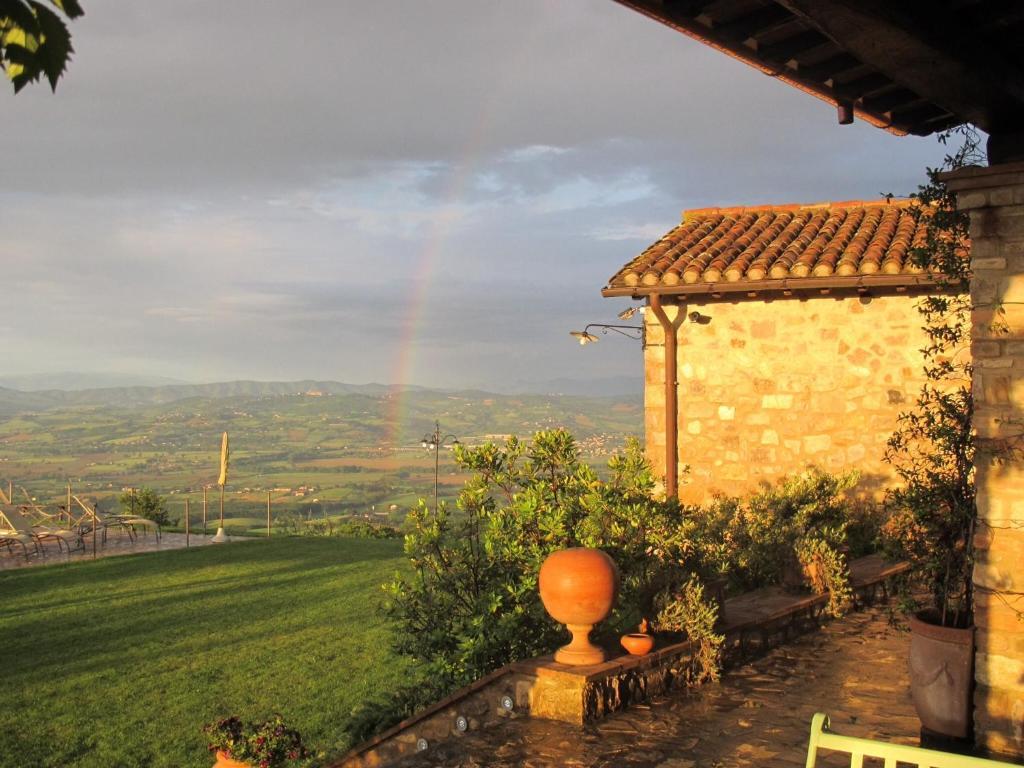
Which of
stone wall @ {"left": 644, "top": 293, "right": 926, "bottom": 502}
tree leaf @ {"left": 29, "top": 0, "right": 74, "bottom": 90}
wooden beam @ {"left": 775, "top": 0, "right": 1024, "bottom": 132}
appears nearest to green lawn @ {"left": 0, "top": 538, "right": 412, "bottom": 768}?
stone wall @ {"left": 644, "top": 293, "right": 926, "bottom": 502}

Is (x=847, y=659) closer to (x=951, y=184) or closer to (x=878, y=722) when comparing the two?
(x=878, y=722)

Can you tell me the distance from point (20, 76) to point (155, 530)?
2082 cm

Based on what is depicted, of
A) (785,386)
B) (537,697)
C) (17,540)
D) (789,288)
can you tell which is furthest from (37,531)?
(537,697)

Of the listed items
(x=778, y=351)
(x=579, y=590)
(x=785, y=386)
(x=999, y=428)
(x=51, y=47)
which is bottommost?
(x=579, y=590)

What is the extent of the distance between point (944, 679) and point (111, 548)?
17.4 meters

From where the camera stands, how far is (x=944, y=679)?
14.5ft

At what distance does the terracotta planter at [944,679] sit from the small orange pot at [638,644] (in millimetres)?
1453

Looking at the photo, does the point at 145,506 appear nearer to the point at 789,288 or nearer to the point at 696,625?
the point at 789,288

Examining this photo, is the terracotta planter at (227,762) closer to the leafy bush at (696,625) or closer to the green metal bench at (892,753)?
the leafy bush at (696,625)

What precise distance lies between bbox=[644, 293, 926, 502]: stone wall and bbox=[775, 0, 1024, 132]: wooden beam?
19.5ft

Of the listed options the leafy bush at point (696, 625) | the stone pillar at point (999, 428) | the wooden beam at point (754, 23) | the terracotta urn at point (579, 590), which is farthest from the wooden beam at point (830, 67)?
the leafy bush at point (696, 625)

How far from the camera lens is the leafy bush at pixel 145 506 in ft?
74.5

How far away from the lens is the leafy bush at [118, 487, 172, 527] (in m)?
22.7

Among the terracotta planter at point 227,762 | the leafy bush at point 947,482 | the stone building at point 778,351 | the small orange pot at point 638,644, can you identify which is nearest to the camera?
the terracotta planter at point 227,762
